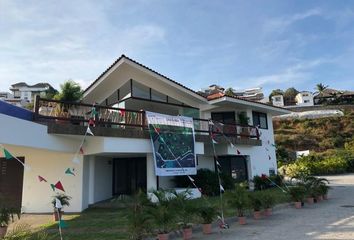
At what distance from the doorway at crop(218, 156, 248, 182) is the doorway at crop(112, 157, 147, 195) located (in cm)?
562

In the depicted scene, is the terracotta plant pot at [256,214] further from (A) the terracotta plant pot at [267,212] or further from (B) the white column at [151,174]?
(B) the white column at [151,174]

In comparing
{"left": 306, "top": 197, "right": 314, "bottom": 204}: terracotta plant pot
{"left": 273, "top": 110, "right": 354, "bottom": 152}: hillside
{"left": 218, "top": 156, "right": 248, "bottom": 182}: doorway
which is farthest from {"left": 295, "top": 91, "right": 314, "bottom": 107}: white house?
{"left": 306, "top": 197, "right": 314, "bottom": 204}: terracotta plant pot

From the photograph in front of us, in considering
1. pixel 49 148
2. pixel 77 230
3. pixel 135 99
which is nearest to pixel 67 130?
pixel 49 148

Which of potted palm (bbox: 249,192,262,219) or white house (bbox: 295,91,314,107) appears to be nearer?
potted palm (bbox: 249,192,262,219)

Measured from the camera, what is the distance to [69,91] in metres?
18.9

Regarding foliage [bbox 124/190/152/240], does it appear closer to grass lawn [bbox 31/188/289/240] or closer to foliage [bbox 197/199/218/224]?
grass lawn [bbox 31/188/289/240]

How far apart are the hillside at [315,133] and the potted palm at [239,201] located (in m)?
43.4

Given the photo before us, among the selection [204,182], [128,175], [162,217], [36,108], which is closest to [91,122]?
[36,108]

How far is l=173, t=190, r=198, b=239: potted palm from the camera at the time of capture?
28.7ft

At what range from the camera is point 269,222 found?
10578 millimetres

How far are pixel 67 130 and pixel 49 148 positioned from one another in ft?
3.04

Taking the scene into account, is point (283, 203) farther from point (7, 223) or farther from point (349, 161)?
point (349, 161)

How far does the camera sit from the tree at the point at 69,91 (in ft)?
61.4

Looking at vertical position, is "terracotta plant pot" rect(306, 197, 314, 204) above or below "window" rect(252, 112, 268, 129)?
below
